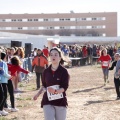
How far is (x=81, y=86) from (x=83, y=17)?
95.3 metres

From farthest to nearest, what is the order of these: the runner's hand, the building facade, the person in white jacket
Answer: the building facade
the person in white jacket
the runner's hand

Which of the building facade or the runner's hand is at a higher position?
the building facade

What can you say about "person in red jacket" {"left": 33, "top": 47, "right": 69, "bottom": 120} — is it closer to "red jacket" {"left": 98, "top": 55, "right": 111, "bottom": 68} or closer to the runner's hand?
the runner's hand

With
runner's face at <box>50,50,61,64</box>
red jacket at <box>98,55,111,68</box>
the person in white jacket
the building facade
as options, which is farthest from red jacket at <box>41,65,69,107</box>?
the building facade

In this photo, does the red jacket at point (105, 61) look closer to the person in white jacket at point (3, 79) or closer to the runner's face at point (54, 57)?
the person in white jacket at point (3, 79)

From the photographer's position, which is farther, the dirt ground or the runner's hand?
the dirt ground

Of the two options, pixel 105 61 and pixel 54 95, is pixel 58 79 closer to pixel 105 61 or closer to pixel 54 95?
pixel 54 95

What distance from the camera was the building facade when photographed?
109m

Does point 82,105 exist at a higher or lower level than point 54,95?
lower

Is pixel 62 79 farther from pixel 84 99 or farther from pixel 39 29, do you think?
pixel 39 29

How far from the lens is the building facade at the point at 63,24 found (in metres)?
109

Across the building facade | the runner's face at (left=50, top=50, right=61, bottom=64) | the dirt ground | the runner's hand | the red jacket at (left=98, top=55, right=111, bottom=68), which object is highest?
the building facade

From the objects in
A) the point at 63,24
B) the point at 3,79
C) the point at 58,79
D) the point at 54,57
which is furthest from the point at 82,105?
the point at 63,24

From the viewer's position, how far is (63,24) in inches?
4373
